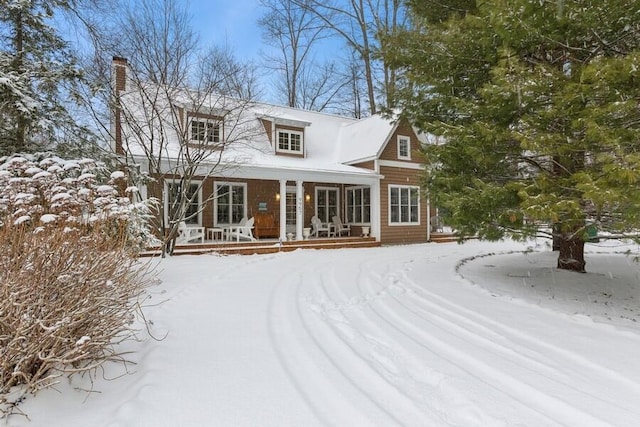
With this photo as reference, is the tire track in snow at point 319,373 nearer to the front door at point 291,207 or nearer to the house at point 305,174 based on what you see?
the house at point 305,174

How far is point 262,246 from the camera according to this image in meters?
10.9

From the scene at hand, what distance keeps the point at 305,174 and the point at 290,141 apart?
2661 mm

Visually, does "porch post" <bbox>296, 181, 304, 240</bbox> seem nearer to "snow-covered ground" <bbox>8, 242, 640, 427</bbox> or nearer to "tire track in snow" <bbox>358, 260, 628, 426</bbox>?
"snow-covered ground" <bbox>8, 242, 640, 427</bbox>

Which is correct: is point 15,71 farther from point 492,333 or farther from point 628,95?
point 628,95

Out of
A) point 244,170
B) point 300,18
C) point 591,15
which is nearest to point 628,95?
point 591,15

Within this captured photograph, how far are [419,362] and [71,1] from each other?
9192 millimetres

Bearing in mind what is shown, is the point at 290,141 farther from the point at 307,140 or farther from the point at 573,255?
the point at 573,255

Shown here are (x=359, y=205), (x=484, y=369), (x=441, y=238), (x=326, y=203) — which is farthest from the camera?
(x=326, y=203)

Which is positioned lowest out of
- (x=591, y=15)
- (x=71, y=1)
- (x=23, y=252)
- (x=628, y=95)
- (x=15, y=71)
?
(x=23, y=252)

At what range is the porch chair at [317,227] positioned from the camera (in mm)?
13781

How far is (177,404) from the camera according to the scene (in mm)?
2285

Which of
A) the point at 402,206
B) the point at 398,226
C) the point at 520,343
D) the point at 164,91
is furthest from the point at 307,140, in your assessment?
the point at 520,343

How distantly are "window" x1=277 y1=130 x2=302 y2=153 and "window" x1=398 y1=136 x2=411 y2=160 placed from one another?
4010mm

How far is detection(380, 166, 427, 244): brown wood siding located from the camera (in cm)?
1359
